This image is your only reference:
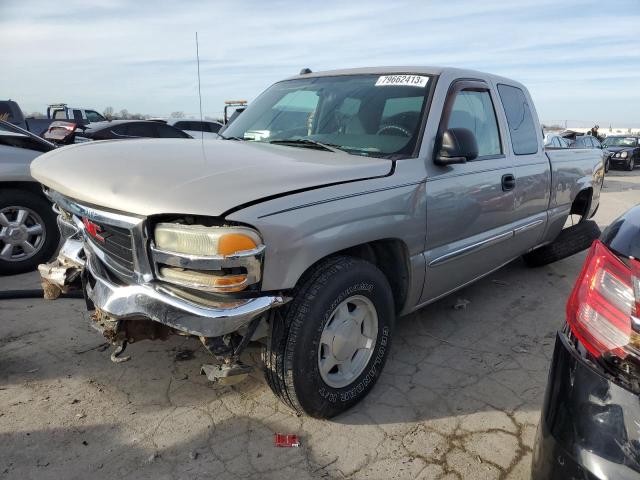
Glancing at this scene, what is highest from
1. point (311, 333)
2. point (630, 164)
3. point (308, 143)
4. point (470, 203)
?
point (308, 143)

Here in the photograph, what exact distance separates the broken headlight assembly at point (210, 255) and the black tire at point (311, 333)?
33 centimetres

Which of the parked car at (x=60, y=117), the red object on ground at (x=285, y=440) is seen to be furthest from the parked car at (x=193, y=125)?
the red object on ground at (x=285, y=440)

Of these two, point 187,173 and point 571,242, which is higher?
point 187,173

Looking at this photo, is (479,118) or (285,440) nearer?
(285,440)

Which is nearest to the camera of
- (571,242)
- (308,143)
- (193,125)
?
(308,143)

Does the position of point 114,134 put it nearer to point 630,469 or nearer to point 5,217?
point 5,217

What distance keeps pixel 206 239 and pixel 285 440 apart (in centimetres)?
114

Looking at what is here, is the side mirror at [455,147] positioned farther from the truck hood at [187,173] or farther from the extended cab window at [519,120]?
the extended cab window at [519,120]

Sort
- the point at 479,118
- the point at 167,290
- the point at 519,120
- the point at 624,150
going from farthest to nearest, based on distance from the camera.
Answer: the point at 624,150
the point at 519,120
the point at 479,118
the point at 167,290

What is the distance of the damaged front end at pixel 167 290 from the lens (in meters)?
2.02

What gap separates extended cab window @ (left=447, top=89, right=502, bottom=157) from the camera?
3.34 m

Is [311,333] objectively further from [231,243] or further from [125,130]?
[125,130]

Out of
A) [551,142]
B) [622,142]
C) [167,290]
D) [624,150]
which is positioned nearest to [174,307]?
[167,290]

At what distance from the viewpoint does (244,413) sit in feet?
8.75
